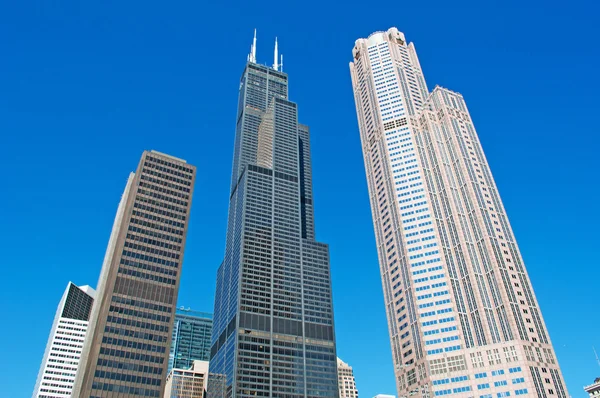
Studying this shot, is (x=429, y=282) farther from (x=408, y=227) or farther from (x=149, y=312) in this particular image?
(x=149, y=312)

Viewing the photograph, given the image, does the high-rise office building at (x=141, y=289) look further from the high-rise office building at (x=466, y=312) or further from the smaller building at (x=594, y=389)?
the smaller building at (x=594, y=389)

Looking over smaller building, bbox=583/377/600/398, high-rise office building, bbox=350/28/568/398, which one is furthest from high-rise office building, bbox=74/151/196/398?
smaller building, bbox=583/377/600/398

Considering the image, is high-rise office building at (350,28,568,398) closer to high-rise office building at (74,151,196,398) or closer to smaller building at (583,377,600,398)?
smaller building at (583,377,600,398)

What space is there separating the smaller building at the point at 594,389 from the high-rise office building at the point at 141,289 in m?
154

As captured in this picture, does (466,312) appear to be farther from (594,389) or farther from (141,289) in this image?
(141,289)

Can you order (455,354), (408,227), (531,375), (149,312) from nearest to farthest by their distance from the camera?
(149,312) < (531,375) < (455,354) < (408,227)

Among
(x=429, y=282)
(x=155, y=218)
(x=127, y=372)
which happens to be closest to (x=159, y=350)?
(x=127, y=372)

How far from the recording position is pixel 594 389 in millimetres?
188625

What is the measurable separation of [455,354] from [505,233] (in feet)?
178

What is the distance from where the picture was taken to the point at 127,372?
123688 millimetres

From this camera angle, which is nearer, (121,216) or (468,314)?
(121,216)

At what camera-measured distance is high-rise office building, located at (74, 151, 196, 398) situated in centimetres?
12325

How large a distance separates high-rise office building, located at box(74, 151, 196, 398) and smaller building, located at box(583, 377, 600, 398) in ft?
506

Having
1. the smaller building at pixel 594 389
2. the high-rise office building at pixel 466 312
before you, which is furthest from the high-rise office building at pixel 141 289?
the smaller building at pixel 594 389
